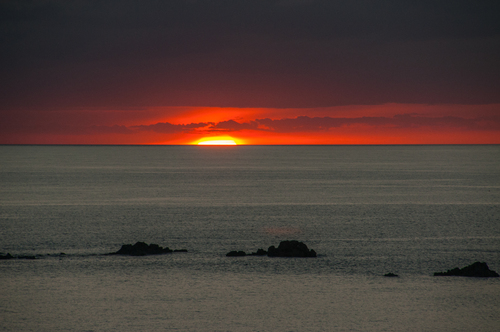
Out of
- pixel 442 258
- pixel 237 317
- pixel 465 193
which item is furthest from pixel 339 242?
pixel 465 193

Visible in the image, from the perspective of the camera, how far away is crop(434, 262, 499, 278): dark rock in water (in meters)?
28.3

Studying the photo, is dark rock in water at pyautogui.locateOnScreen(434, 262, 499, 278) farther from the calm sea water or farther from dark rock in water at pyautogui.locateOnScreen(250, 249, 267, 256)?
dark rock in water at pyautogui.locateOnScreen(250, 249, 267, 256)

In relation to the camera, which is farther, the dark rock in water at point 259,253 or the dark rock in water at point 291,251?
the dark rock in water at point 259,253

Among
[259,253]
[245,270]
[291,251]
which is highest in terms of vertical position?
[291,251]

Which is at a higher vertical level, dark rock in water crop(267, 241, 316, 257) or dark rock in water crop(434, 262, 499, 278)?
dark rock in water crop(267, 241, 316, 257)

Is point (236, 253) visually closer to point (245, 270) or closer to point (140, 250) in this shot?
point (245, 270)

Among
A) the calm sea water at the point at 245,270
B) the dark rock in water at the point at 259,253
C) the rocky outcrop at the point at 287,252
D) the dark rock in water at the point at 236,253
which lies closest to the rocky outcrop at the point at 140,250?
the calm sea water at the point at 245,270

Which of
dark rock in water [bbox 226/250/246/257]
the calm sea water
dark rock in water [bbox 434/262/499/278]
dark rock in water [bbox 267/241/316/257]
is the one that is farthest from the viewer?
dark rock in water [bbox 226/250/246/257]

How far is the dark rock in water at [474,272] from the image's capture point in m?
28.3

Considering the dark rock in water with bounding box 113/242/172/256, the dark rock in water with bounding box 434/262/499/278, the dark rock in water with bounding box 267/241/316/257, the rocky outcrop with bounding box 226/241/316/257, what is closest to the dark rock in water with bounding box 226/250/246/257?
the rocky outcrop with bounding box 226/241/316/257

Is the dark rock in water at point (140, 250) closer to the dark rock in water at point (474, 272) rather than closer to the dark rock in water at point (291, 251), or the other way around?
the dark rock in water at point (291, 251)

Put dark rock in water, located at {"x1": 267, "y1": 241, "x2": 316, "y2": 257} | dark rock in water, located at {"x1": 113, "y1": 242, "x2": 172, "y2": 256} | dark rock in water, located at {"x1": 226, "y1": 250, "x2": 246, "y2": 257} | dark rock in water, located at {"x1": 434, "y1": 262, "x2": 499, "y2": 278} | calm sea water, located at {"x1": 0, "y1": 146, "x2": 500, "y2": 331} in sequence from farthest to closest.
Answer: dark rock in water, located at {"x1": 113, "y1": 242, "x2": 172, "y2": 256} < dark rock in water, located at {"x1": 226, "y1": 250, "x2": 246, "y2": 257} < dark rock in water, located at {"x1": 267, "y1": 241, "x2": 316, "y2": 257} < dark rock in water, located at {"x1": 434, "y1": 262, "x2": 499, "y2": 278} < calm sea water, located at {"x1": 0, "y1": 146, "x2": 500, "y2": 331}

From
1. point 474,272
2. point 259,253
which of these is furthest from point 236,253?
point 474,272

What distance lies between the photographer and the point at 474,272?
2842 cm
